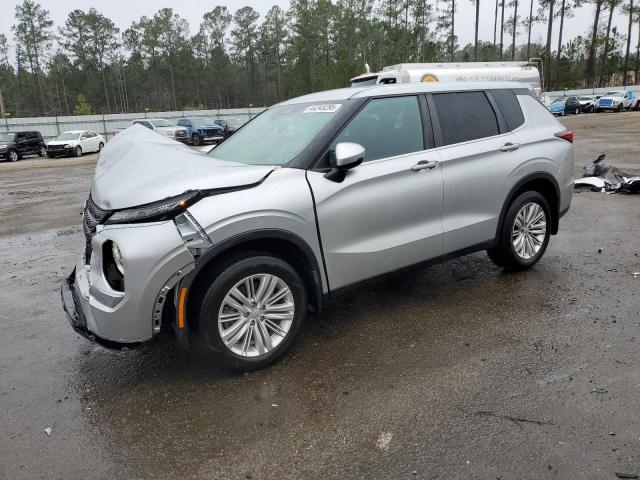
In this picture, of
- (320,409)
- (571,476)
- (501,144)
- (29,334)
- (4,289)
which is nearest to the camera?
(571,476)

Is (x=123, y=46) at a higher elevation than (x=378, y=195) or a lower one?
higher

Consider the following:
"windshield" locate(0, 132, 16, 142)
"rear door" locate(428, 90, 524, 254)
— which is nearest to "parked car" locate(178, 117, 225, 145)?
"windshield" locate(0, 132, 16, 142)

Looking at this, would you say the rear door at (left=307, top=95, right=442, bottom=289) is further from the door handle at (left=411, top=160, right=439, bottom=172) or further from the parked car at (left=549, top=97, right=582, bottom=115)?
the parked car at (left=549, top=97, right=582, bottom=115)

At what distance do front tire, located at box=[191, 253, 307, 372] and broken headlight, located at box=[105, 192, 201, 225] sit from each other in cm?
45

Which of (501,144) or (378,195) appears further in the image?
(501,144)

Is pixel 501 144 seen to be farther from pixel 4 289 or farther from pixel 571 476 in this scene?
pixel 4 289

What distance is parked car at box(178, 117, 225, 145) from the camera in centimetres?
3162

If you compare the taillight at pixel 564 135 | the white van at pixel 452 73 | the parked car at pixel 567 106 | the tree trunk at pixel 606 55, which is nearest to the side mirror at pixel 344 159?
the taillight at pixel 564 135

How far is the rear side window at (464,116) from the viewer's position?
4434 mm

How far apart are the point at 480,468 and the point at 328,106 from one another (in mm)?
2730

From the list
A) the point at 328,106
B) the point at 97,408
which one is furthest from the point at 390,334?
the point at 97,408

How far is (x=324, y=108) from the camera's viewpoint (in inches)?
160

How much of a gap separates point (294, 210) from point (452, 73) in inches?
580

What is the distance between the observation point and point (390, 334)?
3998 millimetres
